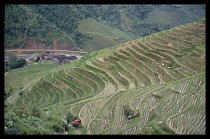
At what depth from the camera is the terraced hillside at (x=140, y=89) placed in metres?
10.1

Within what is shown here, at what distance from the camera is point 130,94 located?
14.1 meters

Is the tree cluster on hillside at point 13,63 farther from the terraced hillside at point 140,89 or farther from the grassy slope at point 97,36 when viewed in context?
the grassy slope at point 97,36

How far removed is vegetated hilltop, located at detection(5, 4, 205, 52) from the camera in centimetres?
3947

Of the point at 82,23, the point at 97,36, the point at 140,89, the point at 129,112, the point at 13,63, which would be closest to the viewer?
the point at 129,112

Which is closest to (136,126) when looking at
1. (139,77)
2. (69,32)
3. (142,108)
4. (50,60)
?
(142,108)

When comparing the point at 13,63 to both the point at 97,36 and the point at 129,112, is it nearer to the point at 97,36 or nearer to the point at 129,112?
the point at 97,36

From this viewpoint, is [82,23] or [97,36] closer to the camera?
[97,36]

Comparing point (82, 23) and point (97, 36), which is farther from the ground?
point (82, 23)

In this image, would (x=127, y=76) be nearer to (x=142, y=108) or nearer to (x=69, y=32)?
(x=142, y=108)

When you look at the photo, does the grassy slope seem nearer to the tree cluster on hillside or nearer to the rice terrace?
the tree cluster on hillside

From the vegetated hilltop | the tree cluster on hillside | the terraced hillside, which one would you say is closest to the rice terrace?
the terraced hillside

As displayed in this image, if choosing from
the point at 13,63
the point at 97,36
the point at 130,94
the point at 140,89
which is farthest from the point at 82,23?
the point at 130,94

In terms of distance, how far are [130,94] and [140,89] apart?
92cm

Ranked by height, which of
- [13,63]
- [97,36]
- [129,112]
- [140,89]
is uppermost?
[97,36]
